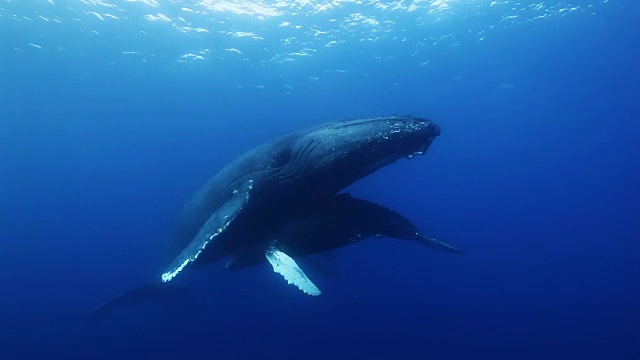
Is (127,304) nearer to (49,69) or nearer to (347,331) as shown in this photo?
(347,331)

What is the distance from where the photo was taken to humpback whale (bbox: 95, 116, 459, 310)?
556cm

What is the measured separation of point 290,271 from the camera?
592 centimetres

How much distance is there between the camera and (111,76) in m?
43.3

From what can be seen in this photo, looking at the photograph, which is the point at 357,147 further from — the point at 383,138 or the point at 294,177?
the point at 294,177

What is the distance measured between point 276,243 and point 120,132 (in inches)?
2550

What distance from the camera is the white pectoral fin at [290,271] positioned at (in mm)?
5703

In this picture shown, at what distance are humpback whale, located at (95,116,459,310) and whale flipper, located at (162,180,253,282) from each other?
0.05 ft

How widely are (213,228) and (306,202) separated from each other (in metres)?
1.38

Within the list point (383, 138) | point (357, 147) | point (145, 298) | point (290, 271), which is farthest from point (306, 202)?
point (145, 298)

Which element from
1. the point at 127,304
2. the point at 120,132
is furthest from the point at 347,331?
the point at 120,132

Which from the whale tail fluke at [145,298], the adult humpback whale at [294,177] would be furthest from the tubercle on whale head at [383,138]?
the whale tail fluke at [145,298]

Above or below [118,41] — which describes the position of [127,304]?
below

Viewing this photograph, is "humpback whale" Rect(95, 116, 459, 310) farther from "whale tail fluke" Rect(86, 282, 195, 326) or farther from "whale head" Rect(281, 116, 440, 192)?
"whale tail fluke" Rect(86, 282, 195, 326)

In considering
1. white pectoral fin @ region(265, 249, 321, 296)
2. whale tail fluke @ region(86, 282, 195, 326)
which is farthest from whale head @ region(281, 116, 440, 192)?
whale tail fluke @ region(86, 282, 195, 326)
